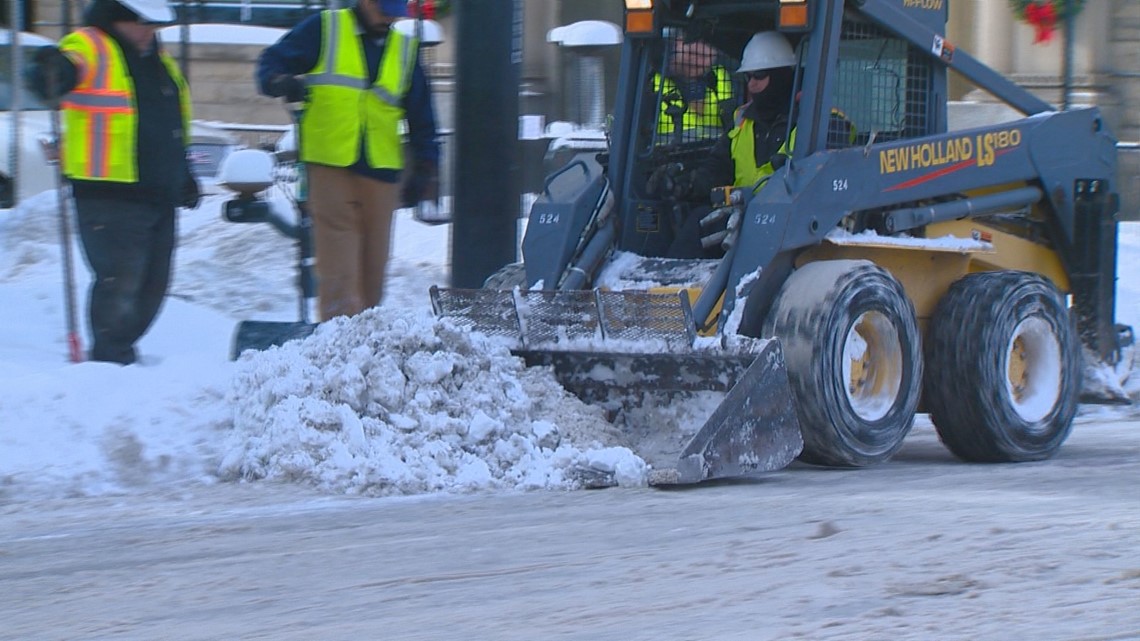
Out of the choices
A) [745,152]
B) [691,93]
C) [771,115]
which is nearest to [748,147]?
[745,152]

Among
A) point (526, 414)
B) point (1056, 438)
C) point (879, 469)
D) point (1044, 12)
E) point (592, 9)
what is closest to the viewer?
point (526, 414)

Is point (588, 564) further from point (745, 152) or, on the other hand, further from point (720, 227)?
point (745, 152)

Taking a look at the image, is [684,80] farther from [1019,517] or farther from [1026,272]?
[1019,517]

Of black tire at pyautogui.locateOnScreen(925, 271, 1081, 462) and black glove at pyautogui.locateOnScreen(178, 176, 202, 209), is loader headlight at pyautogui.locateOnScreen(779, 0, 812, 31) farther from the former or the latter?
black glove at pyautogui.locateOnScreen(178, 176, 202, 209)

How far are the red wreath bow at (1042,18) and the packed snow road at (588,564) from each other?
30.0 feet

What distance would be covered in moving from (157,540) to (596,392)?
6.94ft

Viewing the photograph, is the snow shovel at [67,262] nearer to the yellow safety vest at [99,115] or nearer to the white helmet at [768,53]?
the yellow safety vest at [99,115]

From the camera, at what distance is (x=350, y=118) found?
743 cm

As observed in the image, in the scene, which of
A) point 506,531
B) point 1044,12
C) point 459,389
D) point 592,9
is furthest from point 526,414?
point 592,9

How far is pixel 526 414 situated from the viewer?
6.19 m

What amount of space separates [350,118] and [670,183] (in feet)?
5.03

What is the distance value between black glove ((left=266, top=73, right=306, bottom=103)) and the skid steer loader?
125cm

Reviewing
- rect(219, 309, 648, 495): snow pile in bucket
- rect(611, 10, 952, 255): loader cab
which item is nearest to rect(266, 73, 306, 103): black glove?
rect(219, 309, 648, 495): snow pile in bucket

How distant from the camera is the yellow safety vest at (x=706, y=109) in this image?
7.62 m
